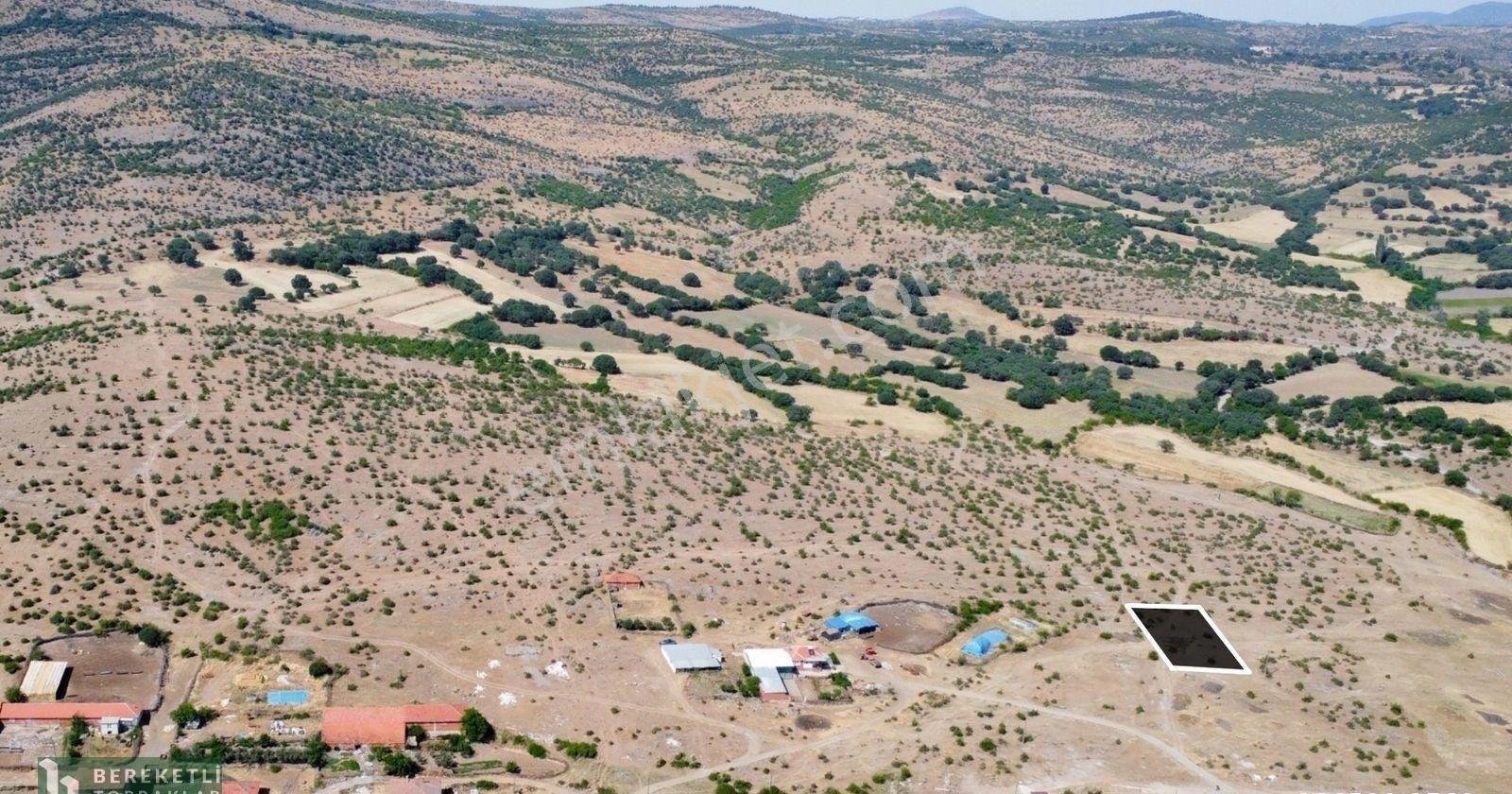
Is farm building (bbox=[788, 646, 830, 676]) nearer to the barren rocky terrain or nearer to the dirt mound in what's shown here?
the barren rocky terrain

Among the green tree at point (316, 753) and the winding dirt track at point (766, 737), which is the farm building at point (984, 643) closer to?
the winding dirt track at point (766, 737)

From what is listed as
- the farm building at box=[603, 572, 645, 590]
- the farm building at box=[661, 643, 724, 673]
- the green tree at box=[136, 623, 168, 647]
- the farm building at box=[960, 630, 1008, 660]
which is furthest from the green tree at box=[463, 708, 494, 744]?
the farm building at box=[960, 630, 1008, 660]

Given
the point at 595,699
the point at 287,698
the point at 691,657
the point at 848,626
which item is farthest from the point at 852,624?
the point at 287,698

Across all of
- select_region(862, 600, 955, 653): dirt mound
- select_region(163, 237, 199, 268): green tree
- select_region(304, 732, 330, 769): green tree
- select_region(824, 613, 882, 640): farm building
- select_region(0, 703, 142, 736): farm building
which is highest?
select_region(163, 237, 199, 268): green tree

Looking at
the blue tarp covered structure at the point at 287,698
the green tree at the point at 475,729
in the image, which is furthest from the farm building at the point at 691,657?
the blue tarp covered structure at the point at 287,698

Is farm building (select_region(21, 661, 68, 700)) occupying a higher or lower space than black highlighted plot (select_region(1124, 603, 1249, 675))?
higher

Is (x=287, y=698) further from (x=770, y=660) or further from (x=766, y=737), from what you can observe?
(x=770, y=660)

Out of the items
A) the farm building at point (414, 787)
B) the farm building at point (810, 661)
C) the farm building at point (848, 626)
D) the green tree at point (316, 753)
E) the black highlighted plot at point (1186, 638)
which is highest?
the green tree at point (316, 753)
